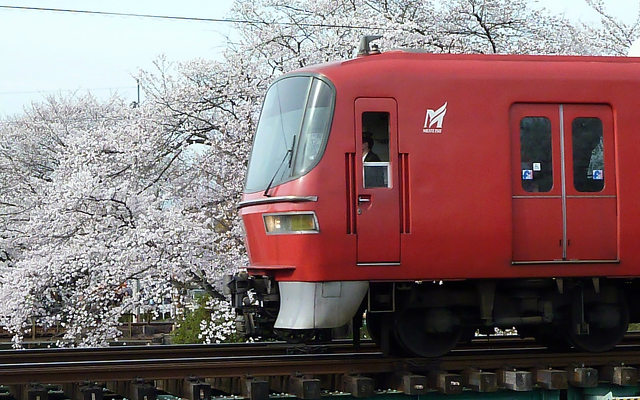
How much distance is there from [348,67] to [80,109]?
2872 cm

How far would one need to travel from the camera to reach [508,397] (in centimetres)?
823

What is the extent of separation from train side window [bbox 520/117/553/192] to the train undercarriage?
0.99 meters

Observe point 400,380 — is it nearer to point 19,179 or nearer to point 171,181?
point 171,181

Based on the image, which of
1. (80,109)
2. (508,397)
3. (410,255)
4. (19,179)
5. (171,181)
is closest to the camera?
(508,397)

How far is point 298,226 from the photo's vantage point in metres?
8.84

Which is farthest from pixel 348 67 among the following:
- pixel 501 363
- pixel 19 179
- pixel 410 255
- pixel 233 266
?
pixel 19 179

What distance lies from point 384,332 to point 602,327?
230 cm

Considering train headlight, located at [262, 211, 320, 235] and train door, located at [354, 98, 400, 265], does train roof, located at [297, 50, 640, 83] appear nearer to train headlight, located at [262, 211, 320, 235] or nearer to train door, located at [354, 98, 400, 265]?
train door, located at [354, 98, 400, 265]

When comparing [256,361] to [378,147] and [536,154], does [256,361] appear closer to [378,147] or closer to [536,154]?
[378,147]

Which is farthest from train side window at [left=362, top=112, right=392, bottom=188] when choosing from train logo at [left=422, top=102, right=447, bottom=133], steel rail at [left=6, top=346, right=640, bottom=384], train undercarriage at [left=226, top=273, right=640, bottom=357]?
steel rail at [left=6, top=346, right=640, bottom=384]

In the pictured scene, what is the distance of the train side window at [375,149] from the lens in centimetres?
889

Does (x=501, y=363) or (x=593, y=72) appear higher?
(x=593, y=72)

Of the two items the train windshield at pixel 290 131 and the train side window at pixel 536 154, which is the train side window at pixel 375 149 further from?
the train side window at pixel 536 154

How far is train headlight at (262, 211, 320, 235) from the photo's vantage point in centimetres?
874
